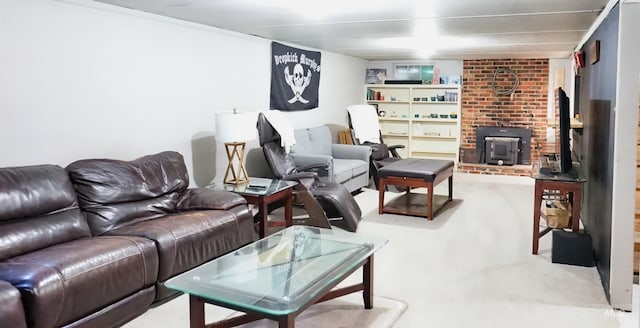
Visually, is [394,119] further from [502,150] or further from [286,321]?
[286,321]

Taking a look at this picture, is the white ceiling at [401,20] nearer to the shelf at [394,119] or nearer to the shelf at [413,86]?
the shelf at [413,86]

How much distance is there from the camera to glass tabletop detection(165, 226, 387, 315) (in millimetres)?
2256

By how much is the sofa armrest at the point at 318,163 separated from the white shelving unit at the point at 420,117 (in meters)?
3.52

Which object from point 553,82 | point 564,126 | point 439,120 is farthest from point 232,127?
point 553,82

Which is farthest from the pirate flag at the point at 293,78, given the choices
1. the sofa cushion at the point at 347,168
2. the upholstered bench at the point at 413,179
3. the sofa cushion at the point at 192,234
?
the sofa cushion at the point at 192,234

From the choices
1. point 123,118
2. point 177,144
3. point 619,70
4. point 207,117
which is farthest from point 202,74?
point 619,70

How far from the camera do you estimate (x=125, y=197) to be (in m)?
3.47

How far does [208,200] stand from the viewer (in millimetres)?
3777

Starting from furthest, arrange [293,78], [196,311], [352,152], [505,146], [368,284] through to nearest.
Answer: [505,146] → [352,152] → [293,78] → [368,284] → [196,311]

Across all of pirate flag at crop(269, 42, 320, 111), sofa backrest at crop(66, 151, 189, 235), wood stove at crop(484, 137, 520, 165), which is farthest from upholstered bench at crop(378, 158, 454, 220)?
wood stove at crop(484, 137, 520, 165)

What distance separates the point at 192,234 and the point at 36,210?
893 mm

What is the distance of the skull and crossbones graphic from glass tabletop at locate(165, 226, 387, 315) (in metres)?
3.39

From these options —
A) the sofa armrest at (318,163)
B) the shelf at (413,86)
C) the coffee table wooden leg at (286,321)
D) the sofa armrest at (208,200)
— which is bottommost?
the coffee table wooden leg at (286,321)

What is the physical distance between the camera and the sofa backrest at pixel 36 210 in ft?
8.96
